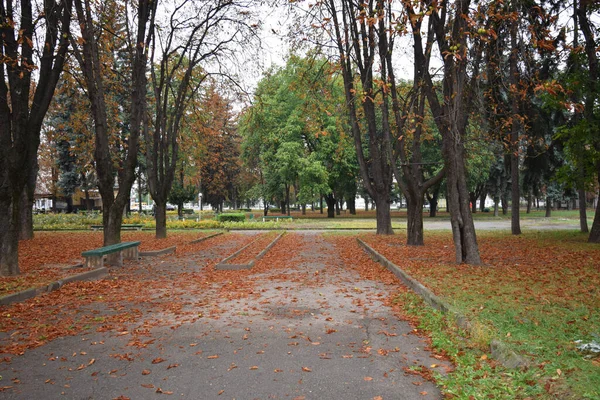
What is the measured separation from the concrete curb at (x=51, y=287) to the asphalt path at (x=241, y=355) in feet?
5.31

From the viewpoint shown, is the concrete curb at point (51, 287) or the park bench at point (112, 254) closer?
the concrete curb at point (51, 287)

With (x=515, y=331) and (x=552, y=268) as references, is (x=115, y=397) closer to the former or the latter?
(x=515, y=331)

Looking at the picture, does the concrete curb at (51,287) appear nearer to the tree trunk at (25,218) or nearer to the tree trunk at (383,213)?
the tree trunk at (25,218)

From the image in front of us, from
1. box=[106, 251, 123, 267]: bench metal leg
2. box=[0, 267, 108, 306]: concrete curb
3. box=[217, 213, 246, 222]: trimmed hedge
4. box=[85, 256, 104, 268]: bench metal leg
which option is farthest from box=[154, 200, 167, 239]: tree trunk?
box=[217, 213, 246, 222]: trimmed hedge

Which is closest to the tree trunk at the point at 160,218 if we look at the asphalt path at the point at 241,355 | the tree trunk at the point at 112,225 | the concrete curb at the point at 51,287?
the tree trunk at the point at 112,225

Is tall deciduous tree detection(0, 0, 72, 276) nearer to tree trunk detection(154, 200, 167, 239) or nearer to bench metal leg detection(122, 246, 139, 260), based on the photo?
bench metal leg detection(122, 246, 139, 260)

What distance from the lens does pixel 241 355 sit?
5078 mm

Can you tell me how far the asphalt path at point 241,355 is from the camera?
13.5ft

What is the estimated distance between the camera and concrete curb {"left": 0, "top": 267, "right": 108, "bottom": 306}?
7.66m

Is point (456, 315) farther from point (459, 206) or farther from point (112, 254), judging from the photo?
point (112, 254)

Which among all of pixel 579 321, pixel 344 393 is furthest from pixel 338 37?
pixel 344 393

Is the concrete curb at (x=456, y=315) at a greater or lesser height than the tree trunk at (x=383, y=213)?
lesser

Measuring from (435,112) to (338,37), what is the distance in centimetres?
734

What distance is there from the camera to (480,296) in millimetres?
7281
